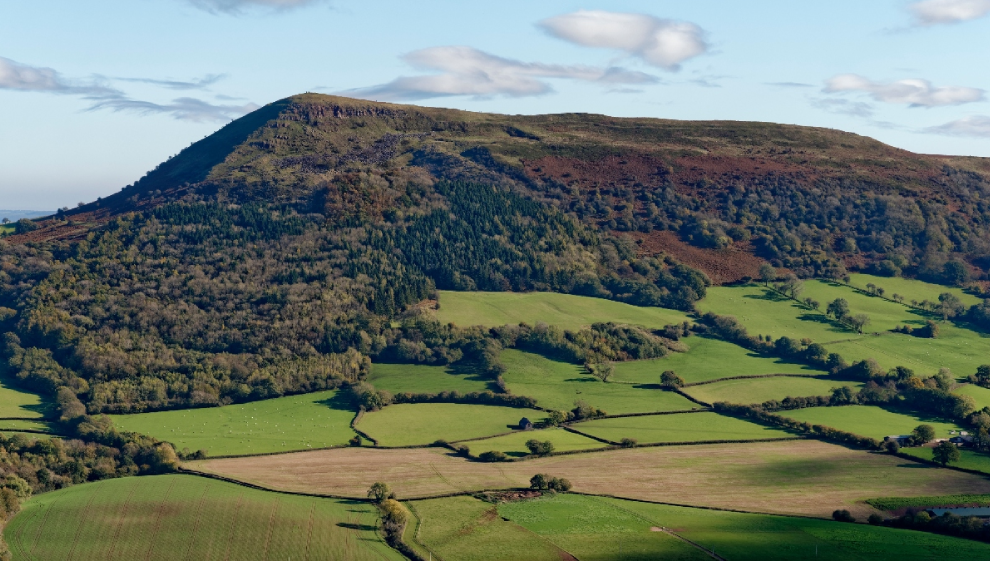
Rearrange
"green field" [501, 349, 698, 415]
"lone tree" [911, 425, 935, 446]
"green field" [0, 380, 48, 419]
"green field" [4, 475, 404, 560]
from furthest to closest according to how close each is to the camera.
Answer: "green field" [501, 349, 698, 415], "green field" [0, 380, 48, 419], "lone tree" [911, 425, 935, 446], "green field" [4, 475, 404, 560]

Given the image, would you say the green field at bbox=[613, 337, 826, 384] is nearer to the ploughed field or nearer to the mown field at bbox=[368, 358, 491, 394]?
the ploughed field

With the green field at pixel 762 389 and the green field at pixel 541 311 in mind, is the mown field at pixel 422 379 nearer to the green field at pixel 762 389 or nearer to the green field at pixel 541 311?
the green field at pixel 541 311

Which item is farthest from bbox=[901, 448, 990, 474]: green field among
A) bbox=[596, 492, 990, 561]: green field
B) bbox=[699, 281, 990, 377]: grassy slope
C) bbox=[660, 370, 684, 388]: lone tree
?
bbox=[699, 281, 990, 377]: grassy slope

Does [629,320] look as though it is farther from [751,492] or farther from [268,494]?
[268,494]

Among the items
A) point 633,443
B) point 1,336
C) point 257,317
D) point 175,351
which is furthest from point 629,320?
point 1,336

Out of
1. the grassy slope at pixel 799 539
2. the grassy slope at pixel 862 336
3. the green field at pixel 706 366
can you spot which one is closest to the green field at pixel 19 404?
the green field at pixel 706 366

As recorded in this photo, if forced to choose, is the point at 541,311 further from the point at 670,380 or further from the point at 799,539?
the point at 799,539

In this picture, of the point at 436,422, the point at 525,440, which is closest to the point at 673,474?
the point at 525,440
